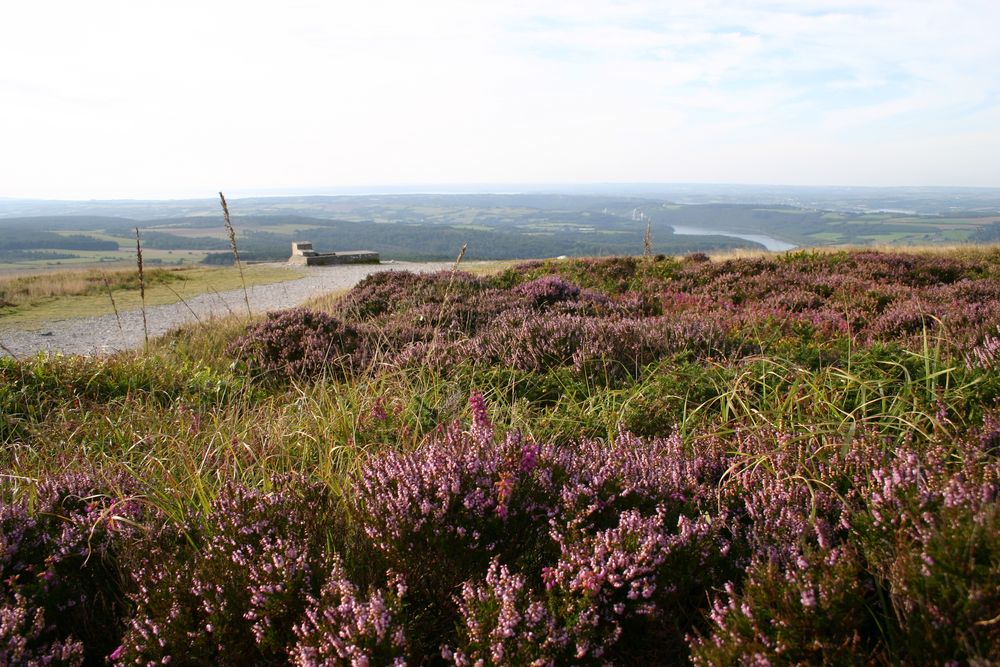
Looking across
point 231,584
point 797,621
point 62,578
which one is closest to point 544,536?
point 797,621

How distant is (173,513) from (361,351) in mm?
4404

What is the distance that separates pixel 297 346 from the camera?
702 centimetres

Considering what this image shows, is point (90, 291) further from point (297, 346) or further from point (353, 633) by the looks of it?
point (353, 633)

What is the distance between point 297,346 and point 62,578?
15.8ft

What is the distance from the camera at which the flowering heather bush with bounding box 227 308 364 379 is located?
6.64 meters

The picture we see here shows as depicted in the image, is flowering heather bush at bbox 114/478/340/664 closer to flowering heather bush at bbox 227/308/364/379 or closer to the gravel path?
flowering heather bush at bbox 227/308/364/379

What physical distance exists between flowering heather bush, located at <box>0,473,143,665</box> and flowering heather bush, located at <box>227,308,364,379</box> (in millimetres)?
3565

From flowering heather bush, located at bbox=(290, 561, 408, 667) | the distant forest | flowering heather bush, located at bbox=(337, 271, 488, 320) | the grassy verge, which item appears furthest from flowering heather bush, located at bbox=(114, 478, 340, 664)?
the distant forest

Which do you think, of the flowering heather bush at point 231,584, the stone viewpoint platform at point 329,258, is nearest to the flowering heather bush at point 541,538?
the flowering heather bush at point 231,584

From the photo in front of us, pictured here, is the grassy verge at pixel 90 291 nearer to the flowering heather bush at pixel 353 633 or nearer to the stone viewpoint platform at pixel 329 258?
the stone viewpoint platform at pixel 329 258

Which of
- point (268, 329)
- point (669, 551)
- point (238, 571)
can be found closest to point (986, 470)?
point (669, 551)

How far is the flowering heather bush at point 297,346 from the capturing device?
6.64 m

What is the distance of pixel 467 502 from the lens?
88.7 inches

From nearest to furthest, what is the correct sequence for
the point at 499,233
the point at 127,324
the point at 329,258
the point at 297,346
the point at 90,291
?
the point at 297,346
the point at 127,324
the point at 90,291
the point at 329,258
the point at 499,233
